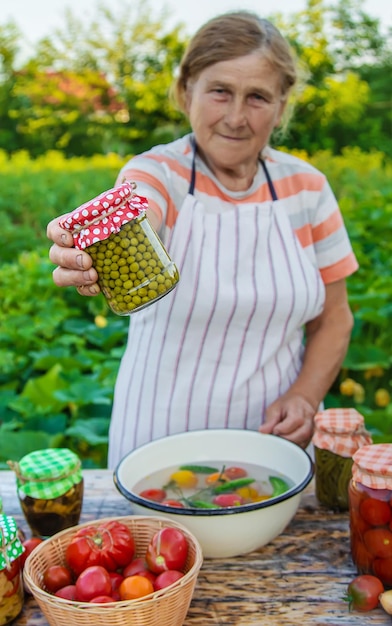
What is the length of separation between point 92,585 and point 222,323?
86 centimetres

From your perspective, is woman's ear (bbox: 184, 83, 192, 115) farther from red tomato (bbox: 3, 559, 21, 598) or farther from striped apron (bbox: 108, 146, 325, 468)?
red tomato (bbox: 3, 559, 21, 598)

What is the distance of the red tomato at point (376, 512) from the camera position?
1275mm

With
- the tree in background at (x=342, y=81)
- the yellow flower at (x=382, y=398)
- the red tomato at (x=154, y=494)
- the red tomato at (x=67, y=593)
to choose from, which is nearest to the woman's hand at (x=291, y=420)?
the red tomato at (x=154, y=494)

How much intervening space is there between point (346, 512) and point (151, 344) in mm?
668

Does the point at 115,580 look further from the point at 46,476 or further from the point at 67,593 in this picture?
the point at 46,476

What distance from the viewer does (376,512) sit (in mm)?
1282

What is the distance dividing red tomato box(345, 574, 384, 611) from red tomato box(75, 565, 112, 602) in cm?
41

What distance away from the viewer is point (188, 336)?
194 centimetres

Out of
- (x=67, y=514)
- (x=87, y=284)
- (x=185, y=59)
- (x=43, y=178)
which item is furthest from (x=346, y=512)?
(x=43, y=178)

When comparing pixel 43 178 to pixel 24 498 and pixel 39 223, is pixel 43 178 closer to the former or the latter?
pixel 39 223

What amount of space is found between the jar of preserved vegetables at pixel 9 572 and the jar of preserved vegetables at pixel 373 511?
1.92ft

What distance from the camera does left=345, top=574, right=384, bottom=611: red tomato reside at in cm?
125

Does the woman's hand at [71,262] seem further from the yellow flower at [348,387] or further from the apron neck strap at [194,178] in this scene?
the yellow flower at [348,387]

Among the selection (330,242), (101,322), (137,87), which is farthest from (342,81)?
(330,242)
